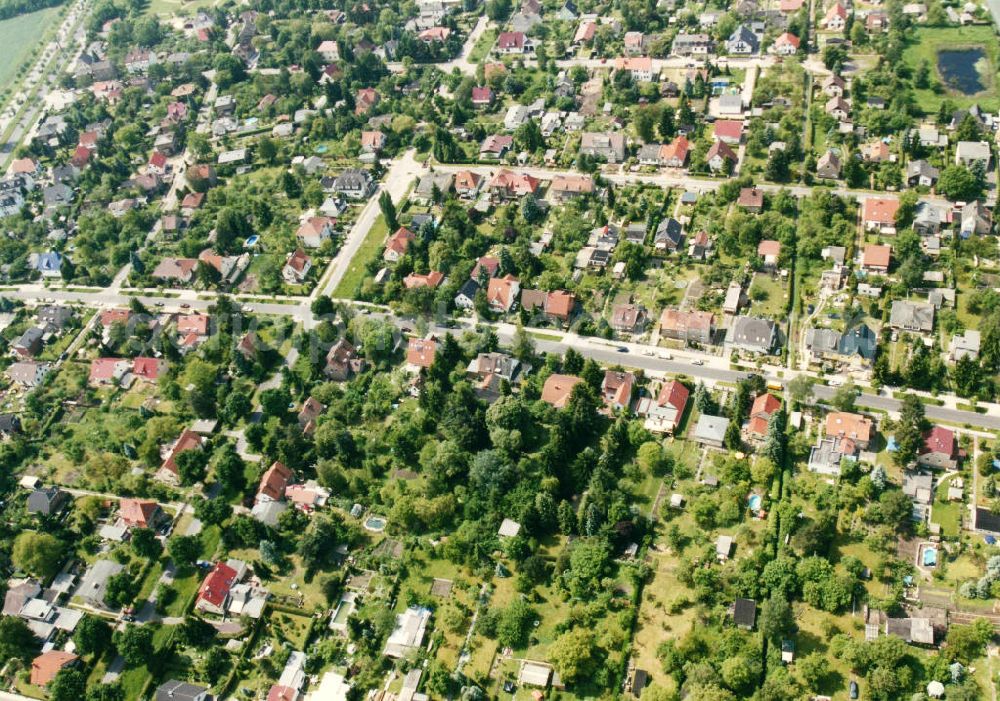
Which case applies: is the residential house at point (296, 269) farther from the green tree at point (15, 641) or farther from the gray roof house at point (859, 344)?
the gray roof house at point (859, 344)

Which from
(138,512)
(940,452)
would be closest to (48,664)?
(138,512)

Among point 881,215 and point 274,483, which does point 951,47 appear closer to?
point 881,215

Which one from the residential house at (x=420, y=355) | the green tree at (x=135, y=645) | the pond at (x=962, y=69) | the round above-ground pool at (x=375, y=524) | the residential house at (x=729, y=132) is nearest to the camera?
the green tree at (x=135, y=645)

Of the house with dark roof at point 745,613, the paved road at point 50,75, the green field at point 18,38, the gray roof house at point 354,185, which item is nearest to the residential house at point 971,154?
the house with dark roof at point 745,613

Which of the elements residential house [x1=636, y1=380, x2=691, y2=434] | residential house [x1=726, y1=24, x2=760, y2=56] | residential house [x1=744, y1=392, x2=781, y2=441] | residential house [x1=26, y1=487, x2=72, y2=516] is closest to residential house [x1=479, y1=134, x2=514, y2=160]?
residential house [x1=726, y1=24, x2=760, y2=56]

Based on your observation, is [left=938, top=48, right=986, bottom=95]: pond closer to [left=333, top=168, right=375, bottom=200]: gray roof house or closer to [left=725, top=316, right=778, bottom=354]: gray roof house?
[left=725, top=316, right=778, bottom=354]: gray roof house

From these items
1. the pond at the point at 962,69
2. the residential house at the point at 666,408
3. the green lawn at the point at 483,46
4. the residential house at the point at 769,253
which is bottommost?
the residential house at the point at 666,408
